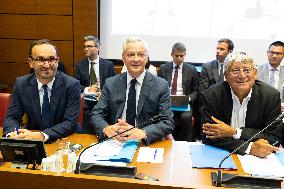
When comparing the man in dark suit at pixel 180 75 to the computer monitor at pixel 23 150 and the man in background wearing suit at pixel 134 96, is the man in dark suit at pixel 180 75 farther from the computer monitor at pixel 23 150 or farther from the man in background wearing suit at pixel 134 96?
the computer monitor at pixel 23 150

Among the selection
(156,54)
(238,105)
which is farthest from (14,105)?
(156,54)

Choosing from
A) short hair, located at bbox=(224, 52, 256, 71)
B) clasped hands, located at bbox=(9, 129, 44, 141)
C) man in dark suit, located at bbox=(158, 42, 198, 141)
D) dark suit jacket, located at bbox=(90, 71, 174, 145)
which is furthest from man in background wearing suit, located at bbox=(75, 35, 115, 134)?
short hair, located at bbox=(224, 52, 256, 71)

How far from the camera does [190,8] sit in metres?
5.94

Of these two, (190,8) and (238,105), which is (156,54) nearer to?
(190,8)

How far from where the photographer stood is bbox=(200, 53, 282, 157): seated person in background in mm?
2444

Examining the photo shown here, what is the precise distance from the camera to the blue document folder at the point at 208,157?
2092mm

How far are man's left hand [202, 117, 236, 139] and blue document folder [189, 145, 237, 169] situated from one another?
90mm

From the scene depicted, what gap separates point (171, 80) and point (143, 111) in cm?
229

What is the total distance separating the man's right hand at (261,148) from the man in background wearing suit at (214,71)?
264 centimetres

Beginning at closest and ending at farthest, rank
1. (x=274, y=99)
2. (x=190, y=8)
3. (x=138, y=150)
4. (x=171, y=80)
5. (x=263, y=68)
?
(x=138, y=150)
(x=274, y=99)
(x=263, y=68)
(x=171, y=80)
(x=190, y=8)

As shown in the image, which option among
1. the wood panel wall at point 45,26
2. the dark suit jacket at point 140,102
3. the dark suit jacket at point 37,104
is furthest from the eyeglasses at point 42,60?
the wood panel wall at point 45,26

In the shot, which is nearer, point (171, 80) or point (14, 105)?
point (14, 105)

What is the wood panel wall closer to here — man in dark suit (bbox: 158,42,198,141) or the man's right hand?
man in dark suit (bbox: 158,42,198,141)

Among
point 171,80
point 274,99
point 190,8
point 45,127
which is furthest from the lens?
point 190,8
